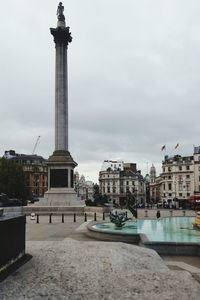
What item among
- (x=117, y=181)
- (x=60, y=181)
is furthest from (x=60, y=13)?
(x=117, y=181)

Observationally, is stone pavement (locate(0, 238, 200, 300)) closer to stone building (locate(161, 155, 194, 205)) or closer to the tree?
the tree

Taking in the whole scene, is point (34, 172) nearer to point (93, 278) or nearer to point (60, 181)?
point (60, 181)

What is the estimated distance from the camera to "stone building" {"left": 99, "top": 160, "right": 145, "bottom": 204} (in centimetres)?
17588

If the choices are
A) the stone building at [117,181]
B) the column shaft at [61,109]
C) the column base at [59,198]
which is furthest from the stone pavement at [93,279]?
the stone building at [117,181]

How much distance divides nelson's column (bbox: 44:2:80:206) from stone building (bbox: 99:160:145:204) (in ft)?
358

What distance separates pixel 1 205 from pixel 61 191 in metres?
51.2

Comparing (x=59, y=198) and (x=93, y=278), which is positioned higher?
(x=59, y=198)

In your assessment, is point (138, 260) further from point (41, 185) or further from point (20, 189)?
point (41, 185)

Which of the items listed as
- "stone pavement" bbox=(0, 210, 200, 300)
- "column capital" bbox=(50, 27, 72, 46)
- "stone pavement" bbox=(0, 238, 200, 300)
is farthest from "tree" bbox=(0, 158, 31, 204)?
"stone pavement" bbox=(0, 238, 200, 300)

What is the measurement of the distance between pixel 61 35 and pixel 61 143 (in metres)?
18.8

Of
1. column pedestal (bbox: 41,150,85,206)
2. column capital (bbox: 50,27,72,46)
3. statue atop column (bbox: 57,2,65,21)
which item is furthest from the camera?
statue atop column (bbox: 57,2,65,21)

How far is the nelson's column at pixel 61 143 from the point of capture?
202 ft

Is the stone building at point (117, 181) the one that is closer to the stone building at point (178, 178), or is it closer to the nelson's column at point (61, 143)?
the stone building at point (178, 178)

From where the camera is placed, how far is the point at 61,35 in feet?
226
